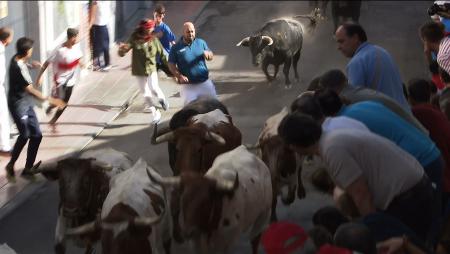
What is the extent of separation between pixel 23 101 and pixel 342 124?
6.56m

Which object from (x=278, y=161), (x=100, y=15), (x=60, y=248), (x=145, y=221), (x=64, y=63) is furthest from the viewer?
(x=100, y=15)

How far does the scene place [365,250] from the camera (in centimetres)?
635

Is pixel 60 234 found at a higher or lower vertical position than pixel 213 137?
lower

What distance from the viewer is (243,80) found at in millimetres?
18312

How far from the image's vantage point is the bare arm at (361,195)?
6790mm

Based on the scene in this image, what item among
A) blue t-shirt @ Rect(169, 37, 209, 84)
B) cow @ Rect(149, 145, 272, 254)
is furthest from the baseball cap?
blue t-shirt @ Rect(169, 37, 209, 84)

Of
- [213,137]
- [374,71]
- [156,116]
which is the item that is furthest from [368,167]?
[156,116]

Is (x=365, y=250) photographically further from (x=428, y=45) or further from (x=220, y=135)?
(x=428, y=45)

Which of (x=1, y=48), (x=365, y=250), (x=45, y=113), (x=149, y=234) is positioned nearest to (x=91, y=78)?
(x=45, y=113)

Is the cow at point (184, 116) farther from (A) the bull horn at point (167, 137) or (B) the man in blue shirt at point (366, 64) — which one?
(B) the man in blue shirt at point (366, 64)

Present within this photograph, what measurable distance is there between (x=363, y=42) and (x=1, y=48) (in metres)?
5.85

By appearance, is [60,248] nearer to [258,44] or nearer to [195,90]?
[195,90]

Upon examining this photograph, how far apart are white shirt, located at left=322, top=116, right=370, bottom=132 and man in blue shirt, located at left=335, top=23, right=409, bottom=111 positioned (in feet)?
7.38

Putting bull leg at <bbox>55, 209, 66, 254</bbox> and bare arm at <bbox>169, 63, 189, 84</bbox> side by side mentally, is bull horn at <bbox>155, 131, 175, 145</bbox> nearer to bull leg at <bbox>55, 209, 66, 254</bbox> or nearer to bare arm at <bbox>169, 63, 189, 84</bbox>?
bull leg at <bbox>55, 209, 66, 254</bbox>
